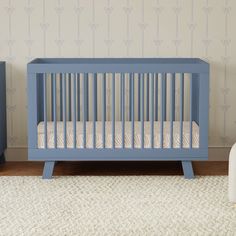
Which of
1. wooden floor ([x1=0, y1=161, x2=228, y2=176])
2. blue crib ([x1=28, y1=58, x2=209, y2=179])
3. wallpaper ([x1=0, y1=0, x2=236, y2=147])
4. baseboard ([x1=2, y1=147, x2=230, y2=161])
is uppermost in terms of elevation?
wallpaper ([x1=0, y1=0, x2=236, y2=147])

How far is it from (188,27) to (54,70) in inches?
44.5

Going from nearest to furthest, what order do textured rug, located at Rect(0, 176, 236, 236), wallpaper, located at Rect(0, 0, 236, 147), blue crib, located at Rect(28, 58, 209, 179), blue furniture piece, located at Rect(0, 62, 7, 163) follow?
textured rug, located at Rect(0, 176, 236, 236)
blue crib, located at Rect(28, 58, 209, 179)
blue furniture piece, located at Rect(0, 62, 7, 163)
wallpaper, located at Rect(0, 0, 236, 147)

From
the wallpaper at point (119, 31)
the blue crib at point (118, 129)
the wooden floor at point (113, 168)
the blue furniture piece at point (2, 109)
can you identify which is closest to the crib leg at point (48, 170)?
the blue crib at point (118, 129)

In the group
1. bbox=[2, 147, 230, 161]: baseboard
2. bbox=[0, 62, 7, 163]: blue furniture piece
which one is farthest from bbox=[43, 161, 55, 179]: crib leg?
bbox=[2, 147, 230, 161]: baseboard

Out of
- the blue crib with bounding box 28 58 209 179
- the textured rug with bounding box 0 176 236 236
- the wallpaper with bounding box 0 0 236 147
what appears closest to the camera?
the textured rug with bounding box 0 176 236 236

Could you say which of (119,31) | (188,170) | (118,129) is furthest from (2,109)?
(188,170)

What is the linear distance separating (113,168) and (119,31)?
975 millimetres

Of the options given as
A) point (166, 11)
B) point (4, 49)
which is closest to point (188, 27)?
point (166, 11)

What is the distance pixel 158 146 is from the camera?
4559 millimetres

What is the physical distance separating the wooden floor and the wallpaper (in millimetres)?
553

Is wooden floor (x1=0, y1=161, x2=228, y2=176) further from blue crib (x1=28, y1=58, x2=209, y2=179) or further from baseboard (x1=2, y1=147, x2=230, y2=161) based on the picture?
blue crib (x1=28, y1=58, x2=209, y2=179)

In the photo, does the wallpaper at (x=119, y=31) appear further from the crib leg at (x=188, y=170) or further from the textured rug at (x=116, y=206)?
the textured rug at (x=116, y=206)

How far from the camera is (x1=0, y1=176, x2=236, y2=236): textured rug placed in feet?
11.4

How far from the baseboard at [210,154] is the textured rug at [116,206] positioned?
0.67 meters
